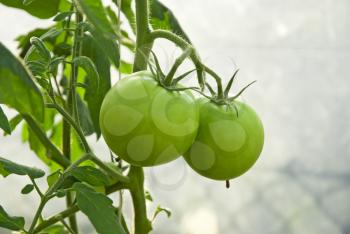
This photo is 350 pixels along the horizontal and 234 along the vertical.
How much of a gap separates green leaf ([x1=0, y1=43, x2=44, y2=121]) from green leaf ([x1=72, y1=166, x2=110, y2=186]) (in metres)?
0.26

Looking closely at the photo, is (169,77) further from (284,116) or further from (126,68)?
(284,116)

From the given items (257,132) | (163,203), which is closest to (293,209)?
(163,203)

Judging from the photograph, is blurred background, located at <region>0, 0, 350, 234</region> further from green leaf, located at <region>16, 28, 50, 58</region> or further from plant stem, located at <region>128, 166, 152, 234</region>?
plant stem, located at <region>128, 166, 152, 234</region>

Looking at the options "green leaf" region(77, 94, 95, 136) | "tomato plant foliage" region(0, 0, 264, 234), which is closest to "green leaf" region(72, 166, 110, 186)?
"tomato plant foliage" region(0, 0, 264, 234)

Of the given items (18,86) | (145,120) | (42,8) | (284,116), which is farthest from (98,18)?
(284,116)

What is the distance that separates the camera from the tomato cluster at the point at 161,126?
0.62 metres

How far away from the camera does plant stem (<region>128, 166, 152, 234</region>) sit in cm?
74

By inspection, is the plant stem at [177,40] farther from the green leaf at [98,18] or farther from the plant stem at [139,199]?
the green leaf at [98,18]

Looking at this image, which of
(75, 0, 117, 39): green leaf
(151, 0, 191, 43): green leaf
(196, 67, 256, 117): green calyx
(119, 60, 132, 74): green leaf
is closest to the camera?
(75, 0, 117, 39): green leaf

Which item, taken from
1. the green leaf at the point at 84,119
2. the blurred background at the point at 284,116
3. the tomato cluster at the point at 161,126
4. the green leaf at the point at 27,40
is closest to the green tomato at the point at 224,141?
the tomato cluster at the point at 161,126

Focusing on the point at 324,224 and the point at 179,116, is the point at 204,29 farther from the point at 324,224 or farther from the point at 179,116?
the point at 179,116

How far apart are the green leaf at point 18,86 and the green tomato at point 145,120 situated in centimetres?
22

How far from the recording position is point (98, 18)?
37 cm

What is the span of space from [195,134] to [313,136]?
2093 mm
